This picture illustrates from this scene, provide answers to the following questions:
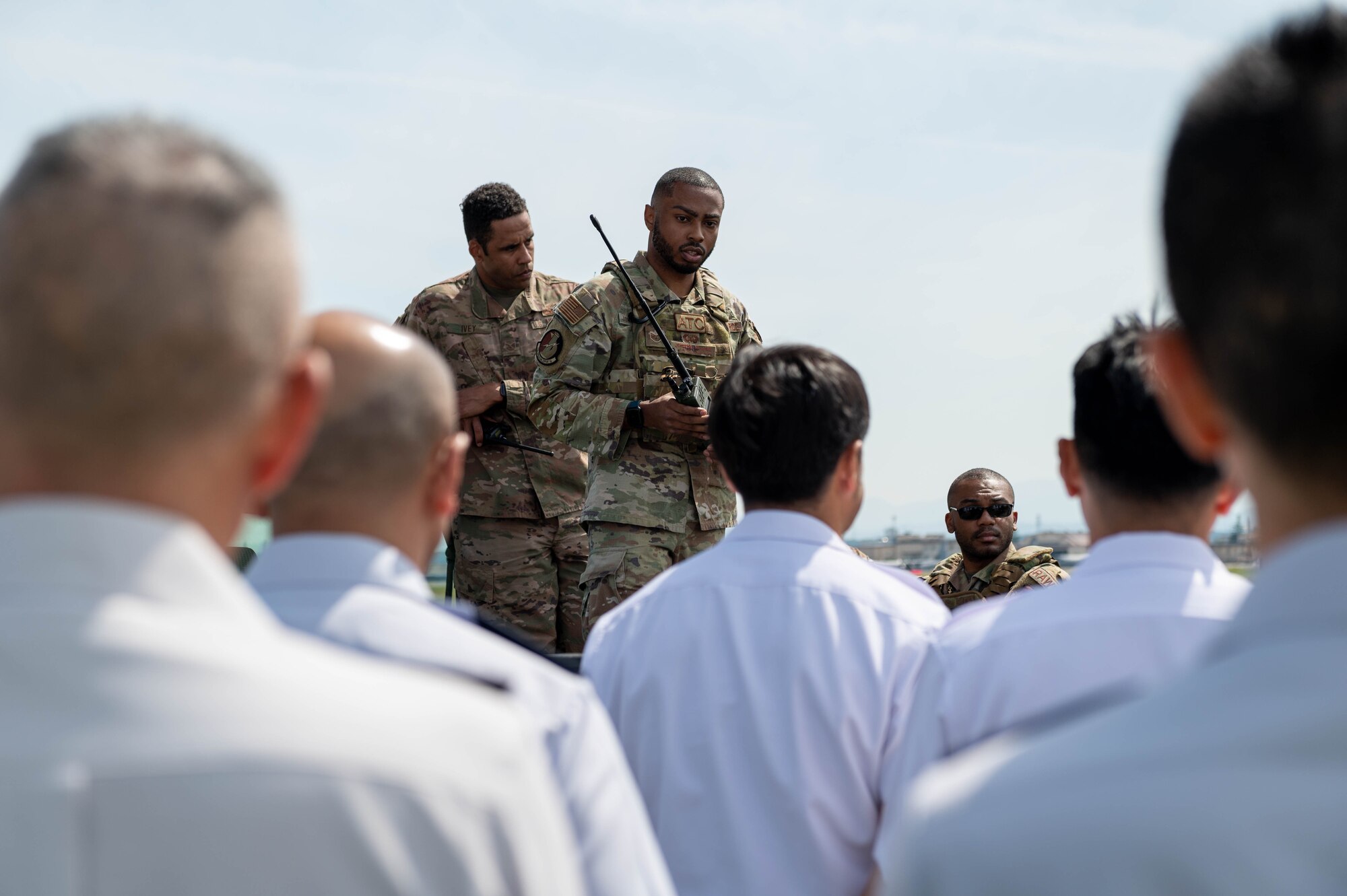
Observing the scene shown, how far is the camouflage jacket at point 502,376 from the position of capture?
6621 millimetres

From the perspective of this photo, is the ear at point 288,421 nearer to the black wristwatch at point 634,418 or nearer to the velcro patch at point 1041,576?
the black wristwatch at point 634,418

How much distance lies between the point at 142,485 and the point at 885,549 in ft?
370

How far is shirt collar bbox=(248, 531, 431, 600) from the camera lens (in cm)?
189

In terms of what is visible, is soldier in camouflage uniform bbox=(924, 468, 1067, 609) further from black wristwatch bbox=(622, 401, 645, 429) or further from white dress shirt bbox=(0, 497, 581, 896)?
white dress shirt bbox=(0, 497, 581, 896)

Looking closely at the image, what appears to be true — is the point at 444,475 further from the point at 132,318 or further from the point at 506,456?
the point at 506,456

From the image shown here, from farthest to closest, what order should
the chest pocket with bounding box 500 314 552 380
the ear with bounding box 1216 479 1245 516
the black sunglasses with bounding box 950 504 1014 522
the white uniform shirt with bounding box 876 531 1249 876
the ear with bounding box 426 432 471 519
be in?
1. the black sunglasses with bounding box 950 504 1014 522
2. the chest pocket with bounding box 500 314 552 380
3. the ear with bounding box 1216 479 1245 516
4. the white uniform shirt with bounding box 876 531 1249 876
5. the ear with bounding box 426 432 471 519

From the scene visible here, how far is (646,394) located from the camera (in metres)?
5.96

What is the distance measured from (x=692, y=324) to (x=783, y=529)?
3392 mm

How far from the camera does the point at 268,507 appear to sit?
2.05m

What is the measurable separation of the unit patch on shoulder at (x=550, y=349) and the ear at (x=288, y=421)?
4729mm

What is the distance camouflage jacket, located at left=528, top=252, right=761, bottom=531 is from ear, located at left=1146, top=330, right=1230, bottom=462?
455 centimetres

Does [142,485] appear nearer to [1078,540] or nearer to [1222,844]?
[1222,844]

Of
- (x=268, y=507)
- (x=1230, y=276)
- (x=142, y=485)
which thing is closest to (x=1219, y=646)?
(x=1230, y=276)

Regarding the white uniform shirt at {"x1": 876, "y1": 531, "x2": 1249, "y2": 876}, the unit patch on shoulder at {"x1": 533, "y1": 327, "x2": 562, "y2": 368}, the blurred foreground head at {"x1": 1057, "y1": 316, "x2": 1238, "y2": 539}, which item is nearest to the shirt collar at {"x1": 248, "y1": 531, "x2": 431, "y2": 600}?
the white uniform shirt at {"x1": 876, "y1": 531, "x2": 1249, "y2": 876}
